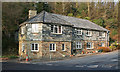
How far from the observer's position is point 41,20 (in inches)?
792

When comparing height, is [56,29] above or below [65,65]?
above

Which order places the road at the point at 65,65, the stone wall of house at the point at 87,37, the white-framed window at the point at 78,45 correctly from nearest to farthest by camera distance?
the road at the point at 65,65 → the stone wall of house at the point at 87,37 → the white-framed window at the point at 78,45

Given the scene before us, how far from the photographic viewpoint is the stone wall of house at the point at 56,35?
20109 millimetres

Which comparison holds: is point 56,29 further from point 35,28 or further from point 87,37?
point 87,37

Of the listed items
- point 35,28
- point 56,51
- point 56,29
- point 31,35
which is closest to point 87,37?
point 56,29

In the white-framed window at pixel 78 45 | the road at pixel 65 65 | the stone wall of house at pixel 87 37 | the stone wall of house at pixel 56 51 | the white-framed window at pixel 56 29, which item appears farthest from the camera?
the white-framed window at pixel 78 45

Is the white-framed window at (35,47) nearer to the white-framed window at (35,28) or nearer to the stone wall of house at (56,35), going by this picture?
the stone wall of house at (56,35)

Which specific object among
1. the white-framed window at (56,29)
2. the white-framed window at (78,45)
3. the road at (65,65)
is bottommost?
the road at (65,65)

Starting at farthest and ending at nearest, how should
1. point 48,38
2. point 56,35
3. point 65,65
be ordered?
point 56,35, point 48,38, point 65,65

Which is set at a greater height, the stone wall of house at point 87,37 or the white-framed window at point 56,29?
the white-framed window at point 56,29

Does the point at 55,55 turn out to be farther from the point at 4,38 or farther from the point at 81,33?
the point at 4,38

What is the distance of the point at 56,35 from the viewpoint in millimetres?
21188

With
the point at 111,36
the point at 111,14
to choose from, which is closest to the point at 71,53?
the point at 111,36

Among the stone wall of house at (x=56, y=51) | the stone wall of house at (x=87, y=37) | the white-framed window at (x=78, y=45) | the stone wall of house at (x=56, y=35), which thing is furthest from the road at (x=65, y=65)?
the stone wall of house at (x=87, y=37)
